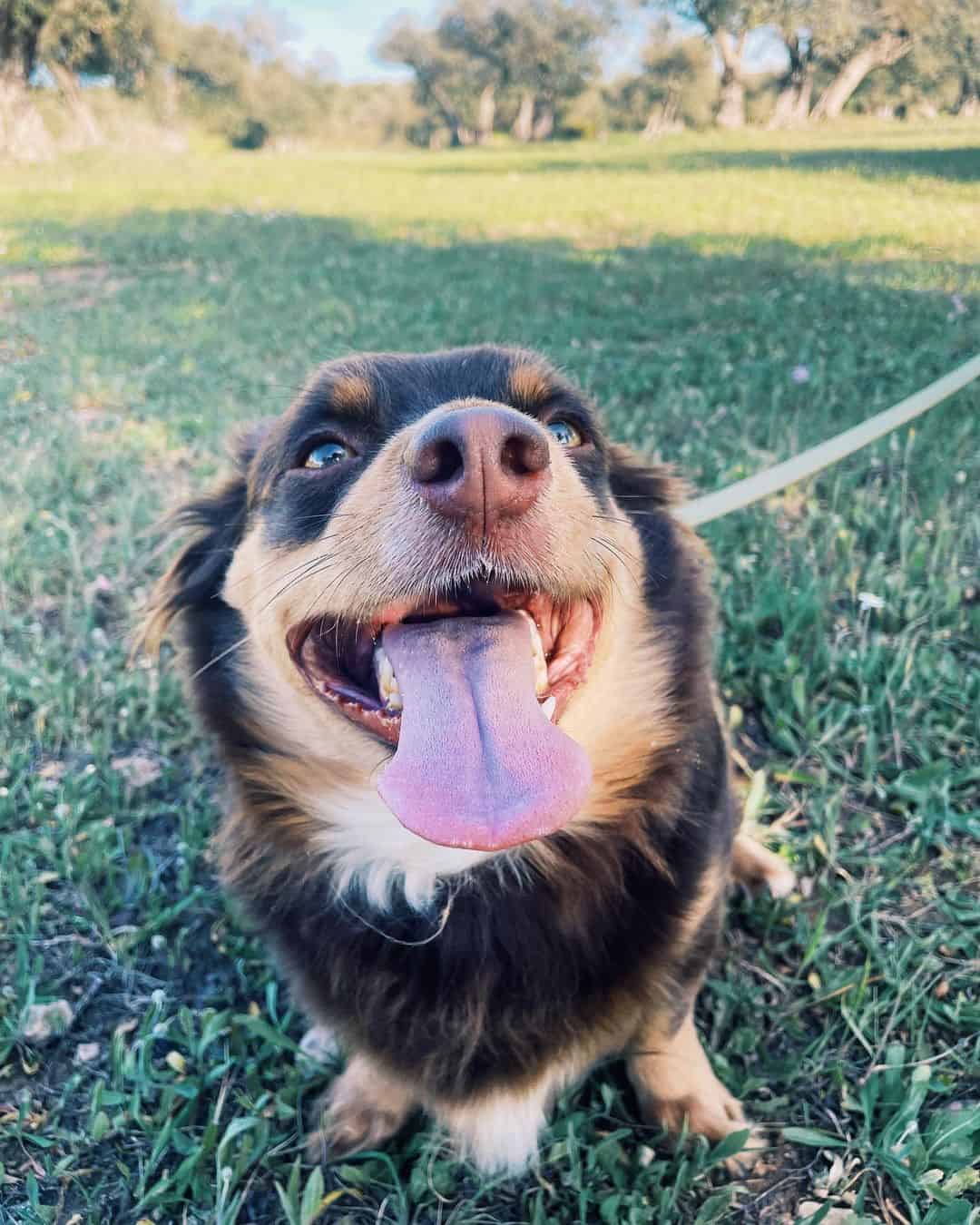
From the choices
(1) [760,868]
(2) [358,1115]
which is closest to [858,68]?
(1) [760,868]

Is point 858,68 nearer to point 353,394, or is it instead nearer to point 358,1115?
point 353,394

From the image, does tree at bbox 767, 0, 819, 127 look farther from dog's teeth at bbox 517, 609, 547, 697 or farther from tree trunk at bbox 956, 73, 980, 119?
dog's teeth at bbox 517, 609, 547, 697

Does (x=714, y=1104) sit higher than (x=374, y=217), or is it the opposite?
(x=374, y=217)

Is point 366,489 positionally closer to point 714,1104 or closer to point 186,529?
point 186,529

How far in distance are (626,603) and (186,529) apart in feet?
4.97

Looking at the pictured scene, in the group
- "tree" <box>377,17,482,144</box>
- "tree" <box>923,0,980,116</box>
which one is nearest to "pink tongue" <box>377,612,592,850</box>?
"tree" <box>923,0,980,116</box>

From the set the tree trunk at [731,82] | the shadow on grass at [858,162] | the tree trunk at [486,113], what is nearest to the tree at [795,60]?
the tree trunk at [731,82]

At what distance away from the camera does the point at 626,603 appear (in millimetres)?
2039

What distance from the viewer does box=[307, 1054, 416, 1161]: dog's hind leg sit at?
6.80 ft

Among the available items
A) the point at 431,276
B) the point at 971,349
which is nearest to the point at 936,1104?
the point at 971,349

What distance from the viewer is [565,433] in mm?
2199

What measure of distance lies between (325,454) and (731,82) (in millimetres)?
42022

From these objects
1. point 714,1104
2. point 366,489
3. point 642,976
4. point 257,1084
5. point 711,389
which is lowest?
point 257,1084

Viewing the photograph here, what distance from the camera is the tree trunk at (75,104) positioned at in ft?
112
